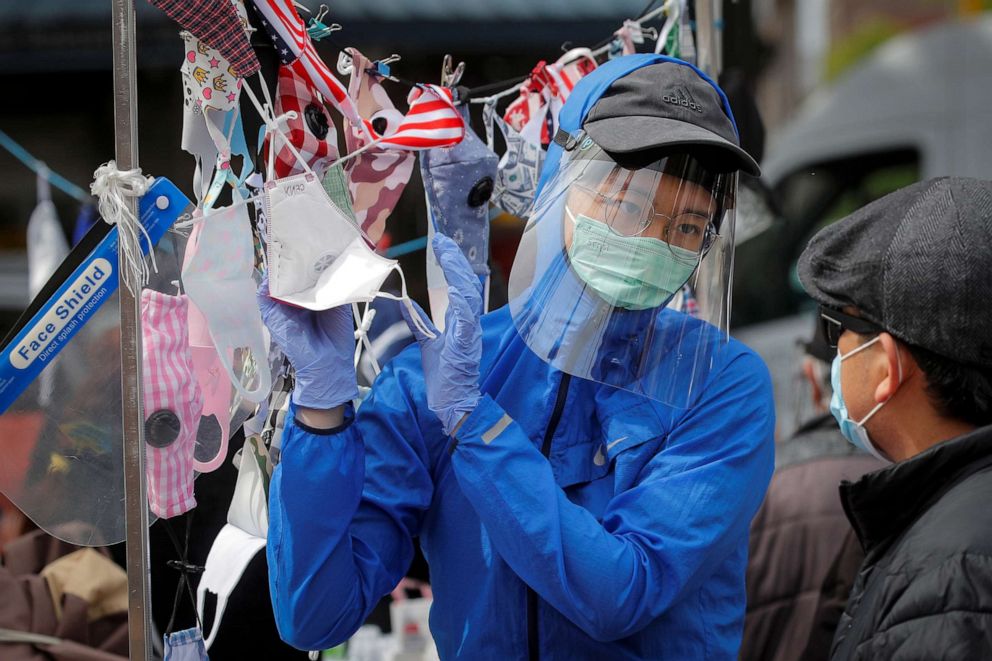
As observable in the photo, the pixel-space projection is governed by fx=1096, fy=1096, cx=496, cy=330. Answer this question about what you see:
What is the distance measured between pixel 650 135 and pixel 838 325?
41 cm

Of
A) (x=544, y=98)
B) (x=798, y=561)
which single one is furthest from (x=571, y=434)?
(x=798, y=561)

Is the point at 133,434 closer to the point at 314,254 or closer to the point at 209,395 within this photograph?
the point at 209,395

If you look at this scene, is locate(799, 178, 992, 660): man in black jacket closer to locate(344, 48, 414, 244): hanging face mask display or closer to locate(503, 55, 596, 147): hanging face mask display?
Result: locate(344, 48, 414, 244): hanging face mask display

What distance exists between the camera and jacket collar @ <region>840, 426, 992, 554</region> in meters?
1.48

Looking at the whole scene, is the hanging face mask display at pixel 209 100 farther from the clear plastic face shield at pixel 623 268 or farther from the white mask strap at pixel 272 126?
the clear plastic face shield at pixel 623 268

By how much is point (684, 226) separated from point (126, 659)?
187 cm

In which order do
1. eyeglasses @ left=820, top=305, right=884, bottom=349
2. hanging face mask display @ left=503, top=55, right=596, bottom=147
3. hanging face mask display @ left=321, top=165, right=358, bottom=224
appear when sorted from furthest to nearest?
hanging face mask display @ left=503, top=55, right=596, bottom=147 → hanging face mask display @ left=321, top=165, right=358, bottom=224 → eyeglasses @ left=820, top=305, right=884, bottom=349

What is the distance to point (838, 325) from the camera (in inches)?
65.6

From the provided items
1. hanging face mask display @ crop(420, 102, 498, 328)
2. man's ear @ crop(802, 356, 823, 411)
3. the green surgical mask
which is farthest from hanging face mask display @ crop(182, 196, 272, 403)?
man's ear @ crop(802, 356, 823, 411)

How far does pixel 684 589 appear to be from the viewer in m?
1.59

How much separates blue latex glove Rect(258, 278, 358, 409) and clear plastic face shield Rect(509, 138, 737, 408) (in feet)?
1.16

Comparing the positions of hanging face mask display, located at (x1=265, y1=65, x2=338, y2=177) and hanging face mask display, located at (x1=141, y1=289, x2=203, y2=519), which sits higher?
hanging face mask display, located at (x1=265, y1=65, x2=338, y2=177)

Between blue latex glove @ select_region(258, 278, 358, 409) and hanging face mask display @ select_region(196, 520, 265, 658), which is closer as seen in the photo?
blue latex glove @ select_region(258, 278, 358, 409)

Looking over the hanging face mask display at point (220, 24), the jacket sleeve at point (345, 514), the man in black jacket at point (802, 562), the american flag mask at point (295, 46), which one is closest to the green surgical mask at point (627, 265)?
the jacket sleeve at point (345, 514)
